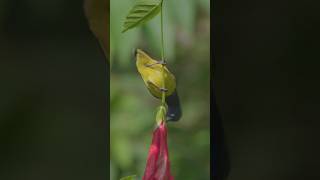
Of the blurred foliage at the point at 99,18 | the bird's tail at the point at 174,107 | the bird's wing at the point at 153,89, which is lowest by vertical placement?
the bird's tail at the point at 174,107

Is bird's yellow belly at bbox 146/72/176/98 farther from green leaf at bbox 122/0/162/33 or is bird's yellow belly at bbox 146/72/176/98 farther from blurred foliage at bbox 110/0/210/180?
green leaf at bbox 122/0/162/33

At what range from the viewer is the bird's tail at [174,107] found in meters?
1.48

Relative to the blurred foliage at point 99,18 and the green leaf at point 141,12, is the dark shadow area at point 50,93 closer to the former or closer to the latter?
the blurred foliage at point 99,18

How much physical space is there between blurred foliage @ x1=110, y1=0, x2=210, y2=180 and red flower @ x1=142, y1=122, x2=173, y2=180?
0.7 inches

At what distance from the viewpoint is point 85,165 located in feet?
4.71

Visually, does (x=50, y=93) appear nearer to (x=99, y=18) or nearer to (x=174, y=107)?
(x=99, y=18)

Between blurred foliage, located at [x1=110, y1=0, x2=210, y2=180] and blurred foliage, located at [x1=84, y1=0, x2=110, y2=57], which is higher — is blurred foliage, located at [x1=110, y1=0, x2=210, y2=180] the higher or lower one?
the lower one

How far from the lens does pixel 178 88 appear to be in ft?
4.86

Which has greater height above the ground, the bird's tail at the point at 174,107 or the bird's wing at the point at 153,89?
the bird's wing at the point at 153,89

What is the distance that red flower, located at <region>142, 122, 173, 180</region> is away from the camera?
4.85ft

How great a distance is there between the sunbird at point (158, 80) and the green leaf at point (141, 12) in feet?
0.30
